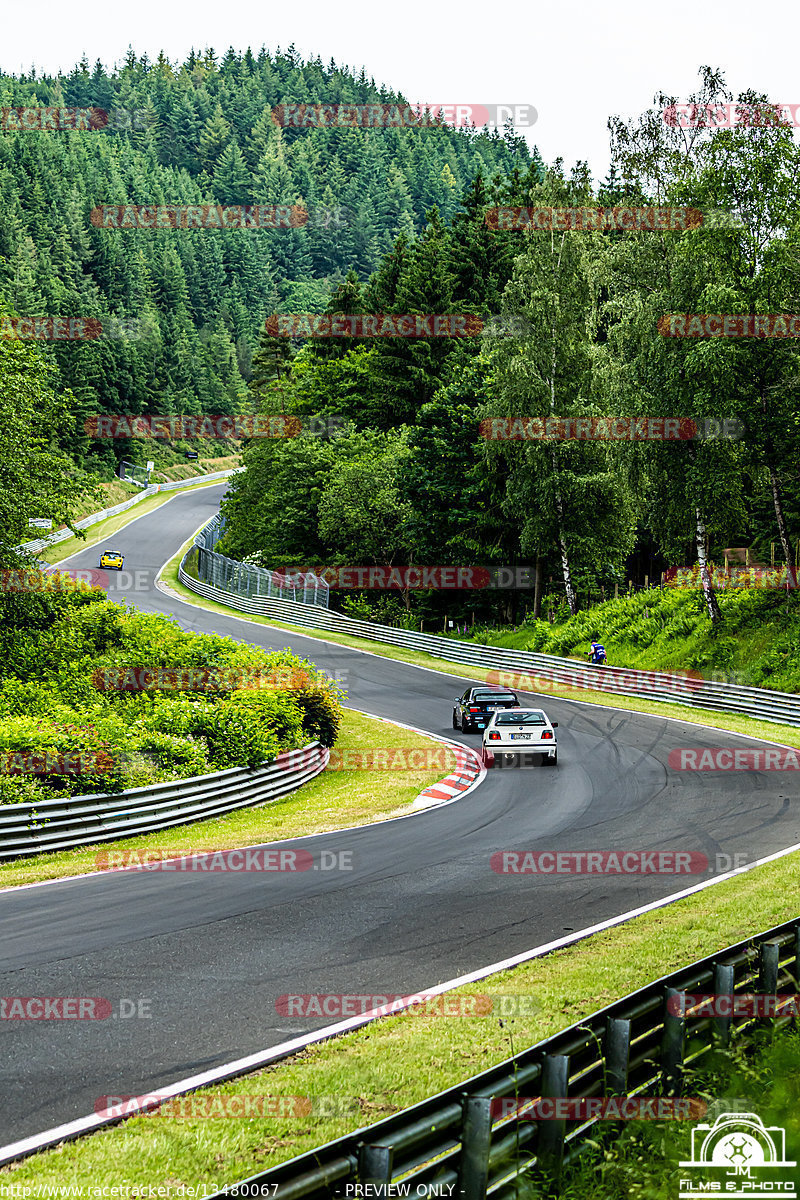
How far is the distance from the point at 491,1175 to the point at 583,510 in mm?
40382

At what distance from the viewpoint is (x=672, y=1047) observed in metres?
6.71

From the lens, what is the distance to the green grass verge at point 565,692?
29689 mm

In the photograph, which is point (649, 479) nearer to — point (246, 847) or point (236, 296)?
point (246, 847)

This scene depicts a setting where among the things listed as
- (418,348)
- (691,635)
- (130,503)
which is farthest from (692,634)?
(130,503)

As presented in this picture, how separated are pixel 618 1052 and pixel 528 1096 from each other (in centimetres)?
66

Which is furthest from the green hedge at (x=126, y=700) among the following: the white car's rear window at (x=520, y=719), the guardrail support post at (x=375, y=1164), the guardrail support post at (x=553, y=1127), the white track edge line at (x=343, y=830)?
the guardrail support post at (x=375, y=1164)

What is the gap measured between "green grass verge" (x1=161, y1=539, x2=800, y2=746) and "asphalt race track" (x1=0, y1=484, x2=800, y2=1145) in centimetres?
747

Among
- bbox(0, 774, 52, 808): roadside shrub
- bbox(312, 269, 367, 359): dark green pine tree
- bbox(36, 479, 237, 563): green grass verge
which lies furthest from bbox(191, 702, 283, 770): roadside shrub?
bbox(312, 269, 367, 359): dark green pine tree

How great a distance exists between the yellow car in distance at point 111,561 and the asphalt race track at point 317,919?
2066 inches

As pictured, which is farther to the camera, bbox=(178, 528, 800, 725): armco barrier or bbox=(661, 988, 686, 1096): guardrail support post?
bbox=(178, 528, 800, 725): armco barrier

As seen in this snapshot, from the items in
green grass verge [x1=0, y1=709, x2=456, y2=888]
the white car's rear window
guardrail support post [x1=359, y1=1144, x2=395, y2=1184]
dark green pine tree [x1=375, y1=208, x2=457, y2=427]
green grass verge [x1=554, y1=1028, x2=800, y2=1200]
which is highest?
dark green pine tree [x1=375, y1=208, x2=457, y2=427]

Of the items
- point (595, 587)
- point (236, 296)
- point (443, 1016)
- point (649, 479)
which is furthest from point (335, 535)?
point (236, 296)

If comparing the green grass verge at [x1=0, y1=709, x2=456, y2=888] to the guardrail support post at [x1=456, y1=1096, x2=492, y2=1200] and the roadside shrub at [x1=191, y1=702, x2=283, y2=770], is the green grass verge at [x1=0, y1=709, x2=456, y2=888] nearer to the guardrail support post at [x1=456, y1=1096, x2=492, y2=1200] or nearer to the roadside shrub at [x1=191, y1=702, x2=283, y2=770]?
the roadside shrub at [x1=191, y1=702, x2=283, y2=770]

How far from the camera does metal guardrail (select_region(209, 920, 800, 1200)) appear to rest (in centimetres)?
475
